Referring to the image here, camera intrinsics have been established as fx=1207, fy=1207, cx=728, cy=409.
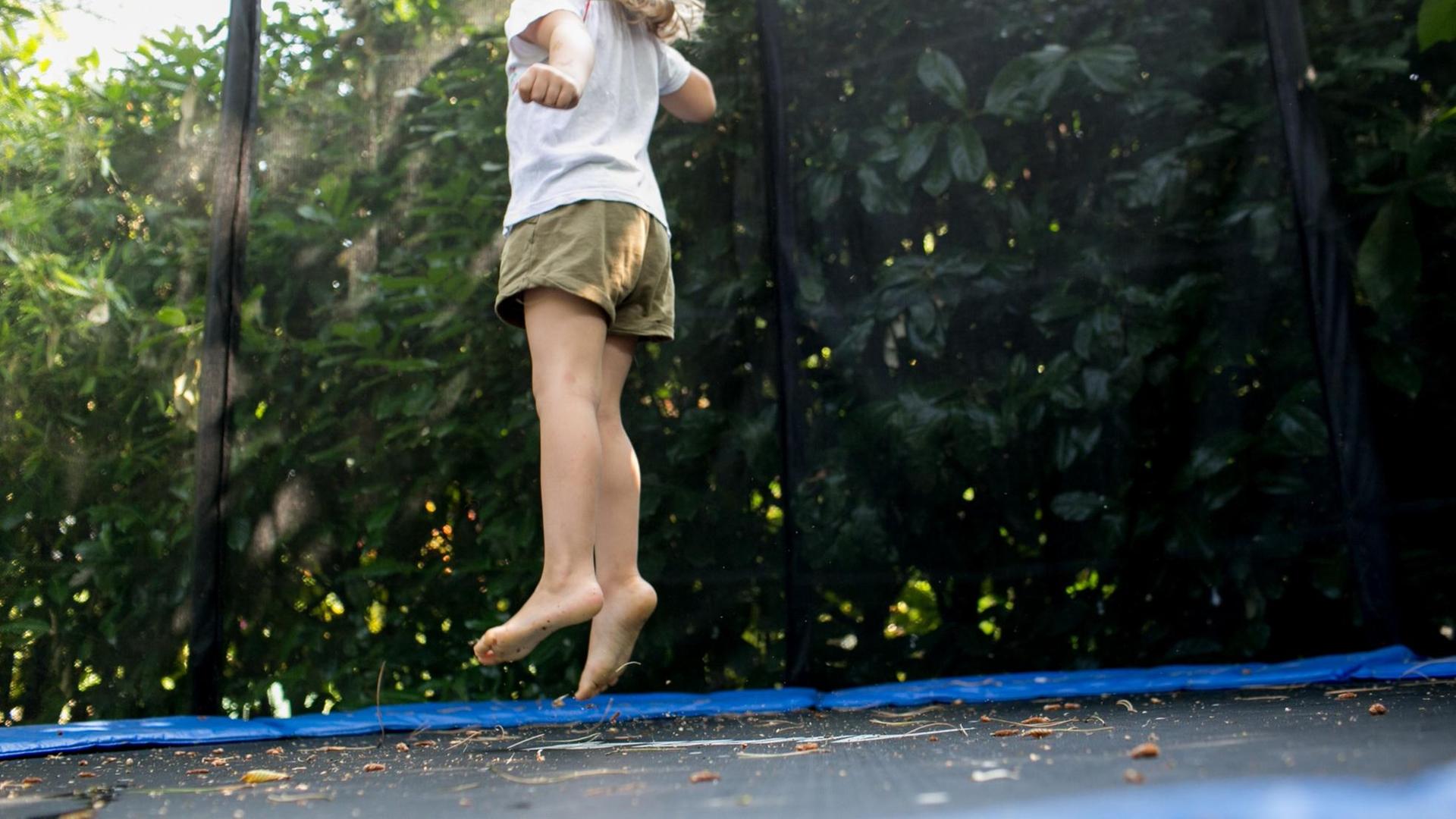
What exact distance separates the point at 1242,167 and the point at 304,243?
1698 millimetres

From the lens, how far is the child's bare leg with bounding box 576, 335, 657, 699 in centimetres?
161

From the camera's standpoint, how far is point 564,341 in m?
1.59

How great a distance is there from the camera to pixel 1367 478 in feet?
6.73

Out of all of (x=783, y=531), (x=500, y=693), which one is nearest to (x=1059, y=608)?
(x=783, y=531)

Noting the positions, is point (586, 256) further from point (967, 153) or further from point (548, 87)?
point (967, 153)

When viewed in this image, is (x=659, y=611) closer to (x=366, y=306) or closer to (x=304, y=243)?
(x=366, y=306)

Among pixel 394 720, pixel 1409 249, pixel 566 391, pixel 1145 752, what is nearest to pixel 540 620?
pixel 566 391

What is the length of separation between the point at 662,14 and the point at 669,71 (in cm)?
14

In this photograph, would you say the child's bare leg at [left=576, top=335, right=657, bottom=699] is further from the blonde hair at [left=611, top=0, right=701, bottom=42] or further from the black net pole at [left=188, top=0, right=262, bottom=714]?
the black net pole at [left=188, top=0, right=262, bottom=714]

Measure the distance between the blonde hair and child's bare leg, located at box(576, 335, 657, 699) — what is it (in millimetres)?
469

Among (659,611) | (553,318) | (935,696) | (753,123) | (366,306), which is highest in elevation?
(753,123)

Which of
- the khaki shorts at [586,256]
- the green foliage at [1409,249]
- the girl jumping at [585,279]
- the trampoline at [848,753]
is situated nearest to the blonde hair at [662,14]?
the girl jumping at [585,279]

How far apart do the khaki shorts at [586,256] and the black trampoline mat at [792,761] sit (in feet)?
1.93

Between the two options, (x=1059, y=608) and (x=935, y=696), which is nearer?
(x=935, y=696)
